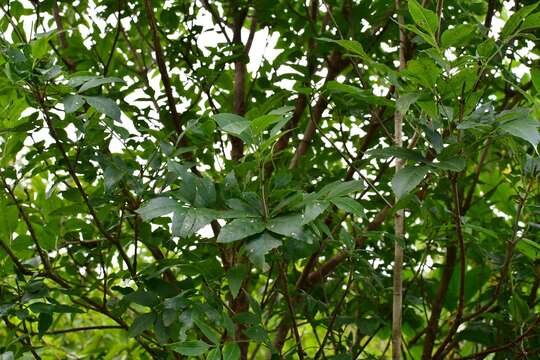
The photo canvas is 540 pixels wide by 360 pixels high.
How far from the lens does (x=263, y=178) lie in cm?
94

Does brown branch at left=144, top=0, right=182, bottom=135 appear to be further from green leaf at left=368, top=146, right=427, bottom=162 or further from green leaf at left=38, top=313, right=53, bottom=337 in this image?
green leaf at left=368, top=146, right=427, bottom=162

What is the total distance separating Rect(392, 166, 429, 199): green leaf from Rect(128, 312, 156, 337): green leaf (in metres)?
0.45

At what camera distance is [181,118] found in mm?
1543

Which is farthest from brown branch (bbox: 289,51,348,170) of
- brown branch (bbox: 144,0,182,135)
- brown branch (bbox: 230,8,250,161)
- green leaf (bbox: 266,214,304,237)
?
green leaf (bbox: 266,214,304,237)

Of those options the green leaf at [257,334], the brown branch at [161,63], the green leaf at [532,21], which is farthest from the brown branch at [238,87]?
the green leaf at [532,21]

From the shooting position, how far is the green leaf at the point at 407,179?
35.0 inches

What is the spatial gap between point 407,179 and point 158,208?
29 cm

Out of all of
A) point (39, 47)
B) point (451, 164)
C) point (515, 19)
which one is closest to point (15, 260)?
point (39, 47)

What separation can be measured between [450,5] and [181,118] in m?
0.58

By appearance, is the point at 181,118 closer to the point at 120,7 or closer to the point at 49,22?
the point at 120,7

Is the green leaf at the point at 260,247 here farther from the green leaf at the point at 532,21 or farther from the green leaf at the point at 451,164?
the green leaf at the point at 532,21

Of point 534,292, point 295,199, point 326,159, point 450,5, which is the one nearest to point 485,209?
point 534,292

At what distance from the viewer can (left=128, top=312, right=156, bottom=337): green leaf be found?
1.12 m

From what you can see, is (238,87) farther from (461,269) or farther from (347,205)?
(347,205)
